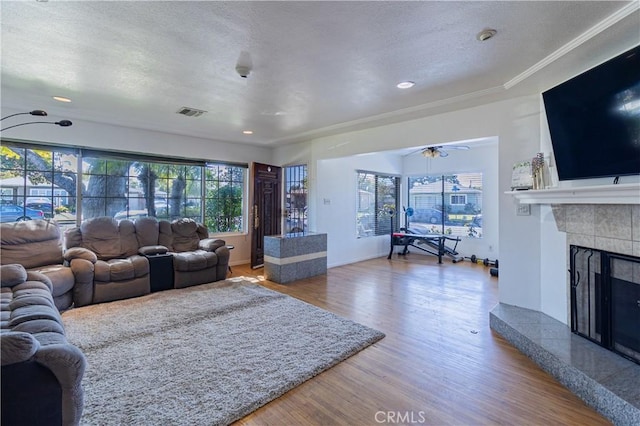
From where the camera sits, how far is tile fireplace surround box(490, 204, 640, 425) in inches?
72.7

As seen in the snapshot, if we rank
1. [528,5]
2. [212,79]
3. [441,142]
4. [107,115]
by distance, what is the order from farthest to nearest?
[107,115], [441,142], [212,79], [528,5]

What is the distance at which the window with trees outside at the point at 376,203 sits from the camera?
687cm

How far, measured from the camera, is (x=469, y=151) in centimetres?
→ 684

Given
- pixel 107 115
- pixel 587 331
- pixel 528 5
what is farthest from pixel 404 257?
pixel 107 115

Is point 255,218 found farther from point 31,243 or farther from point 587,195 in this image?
point 587,195

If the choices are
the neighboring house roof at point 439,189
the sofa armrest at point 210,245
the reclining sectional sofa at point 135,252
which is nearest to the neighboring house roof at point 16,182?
the reclining sectional sofa at point 135,252

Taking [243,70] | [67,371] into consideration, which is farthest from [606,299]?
[67,371]

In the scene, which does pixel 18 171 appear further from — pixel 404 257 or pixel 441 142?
pixel 404 257

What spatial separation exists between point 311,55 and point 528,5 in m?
1.49

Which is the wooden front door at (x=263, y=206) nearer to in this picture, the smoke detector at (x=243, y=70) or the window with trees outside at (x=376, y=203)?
the window with trees outside at (x=376, y=203)

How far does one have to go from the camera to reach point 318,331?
Result: 300 cm

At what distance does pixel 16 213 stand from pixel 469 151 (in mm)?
8199

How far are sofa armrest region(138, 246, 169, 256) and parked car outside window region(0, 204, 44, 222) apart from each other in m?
1.46

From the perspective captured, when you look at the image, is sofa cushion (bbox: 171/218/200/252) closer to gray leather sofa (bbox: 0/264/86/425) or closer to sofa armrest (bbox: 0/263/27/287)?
sofa armrest (bbox: 0/263/27/287)
